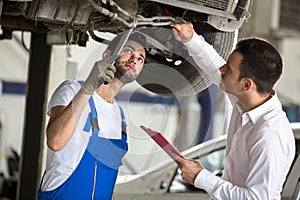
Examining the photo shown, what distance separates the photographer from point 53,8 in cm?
272

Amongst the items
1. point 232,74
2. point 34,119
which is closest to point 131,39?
point 232,74

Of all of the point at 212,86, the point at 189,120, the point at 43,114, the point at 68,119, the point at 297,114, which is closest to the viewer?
the point at 68,119

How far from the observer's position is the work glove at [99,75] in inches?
106

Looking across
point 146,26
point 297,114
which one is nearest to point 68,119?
point 146,26

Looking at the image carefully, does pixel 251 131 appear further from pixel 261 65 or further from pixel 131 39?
pixel 131 39

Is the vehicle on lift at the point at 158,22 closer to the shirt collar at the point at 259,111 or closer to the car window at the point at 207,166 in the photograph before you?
the shirt collar at the point at 259,111

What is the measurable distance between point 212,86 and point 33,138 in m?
2.17

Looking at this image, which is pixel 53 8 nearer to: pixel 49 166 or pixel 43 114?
pixel 49 166

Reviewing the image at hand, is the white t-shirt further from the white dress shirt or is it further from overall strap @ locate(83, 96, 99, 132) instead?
the white dress shirt

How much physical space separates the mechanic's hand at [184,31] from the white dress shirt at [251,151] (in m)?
0.03

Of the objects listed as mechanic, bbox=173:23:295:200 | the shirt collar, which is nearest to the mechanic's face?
mechanic, bbox=173:23:295:200

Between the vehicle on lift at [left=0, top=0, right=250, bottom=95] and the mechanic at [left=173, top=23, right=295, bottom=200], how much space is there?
105mm

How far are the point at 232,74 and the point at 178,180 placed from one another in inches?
85.7

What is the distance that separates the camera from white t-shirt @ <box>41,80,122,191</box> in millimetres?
2752
